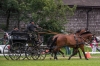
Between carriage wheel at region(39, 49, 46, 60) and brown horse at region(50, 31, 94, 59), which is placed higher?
brown horse at region(50, 31, 94, 59)

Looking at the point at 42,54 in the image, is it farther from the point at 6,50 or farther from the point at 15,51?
the point at 6,50

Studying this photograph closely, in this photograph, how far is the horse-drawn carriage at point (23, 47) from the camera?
2411 cm

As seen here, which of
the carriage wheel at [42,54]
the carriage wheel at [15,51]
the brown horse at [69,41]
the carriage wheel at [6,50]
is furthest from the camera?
the brown horse at [69,41]

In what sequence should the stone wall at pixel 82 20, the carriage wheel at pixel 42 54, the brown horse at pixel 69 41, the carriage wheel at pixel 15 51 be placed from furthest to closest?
the stone wall at pixel 82 20
the brown horse at pixel 69 41
the carriage wheel at pixel 42 54
the carriage wheel at pixel 15 51

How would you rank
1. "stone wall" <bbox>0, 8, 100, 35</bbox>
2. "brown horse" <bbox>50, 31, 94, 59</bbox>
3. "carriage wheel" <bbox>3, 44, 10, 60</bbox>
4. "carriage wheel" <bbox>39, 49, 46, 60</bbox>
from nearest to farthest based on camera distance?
"carriage wheel" <bbox>39, 49, 46, 60</bbox> → "carriage wheel" <bbox>3, 44, 10, 60</bbox> → "brown horse" <bbox>50, 31, 94, 59</bbox> → "stone wall" <bbox>0, 8, 100, 35</bbox>

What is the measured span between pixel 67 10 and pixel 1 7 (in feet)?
20.8

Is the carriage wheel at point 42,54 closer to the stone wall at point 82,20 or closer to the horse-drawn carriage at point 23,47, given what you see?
the horse-drawn carriage at point 23,47

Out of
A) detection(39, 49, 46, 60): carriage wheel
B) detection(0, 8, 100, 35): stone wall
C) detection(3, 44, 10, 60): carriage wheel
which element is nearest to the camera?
detection(39, 49, 46, 60): carriage wheel

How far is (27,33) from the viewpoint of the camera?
79.8 feet

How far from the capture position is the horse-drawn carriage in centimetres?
2411

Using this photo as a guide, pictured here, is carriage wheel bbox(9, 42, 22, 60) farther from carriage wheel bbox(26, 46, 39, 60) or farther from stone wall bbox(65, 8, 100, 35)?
stone wall bbox(65, 8, 100, 35)

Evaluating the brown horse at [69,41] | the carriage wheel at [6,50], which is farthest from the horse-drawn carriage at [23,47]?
the brown horse at [69,41]

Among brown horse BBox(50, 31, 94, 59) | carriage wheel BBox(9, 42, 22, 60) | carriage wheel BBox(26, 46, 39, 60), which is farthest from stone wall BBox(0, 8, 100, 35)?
carriage wheel BBox(9, 42, 22, 60)

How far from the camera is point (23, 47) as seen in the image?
24250mm
